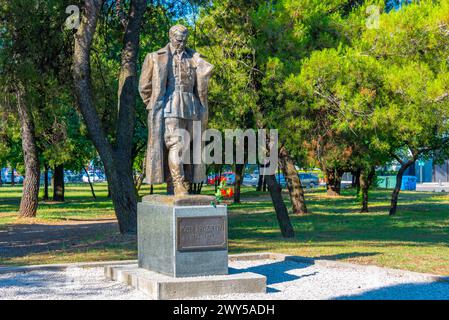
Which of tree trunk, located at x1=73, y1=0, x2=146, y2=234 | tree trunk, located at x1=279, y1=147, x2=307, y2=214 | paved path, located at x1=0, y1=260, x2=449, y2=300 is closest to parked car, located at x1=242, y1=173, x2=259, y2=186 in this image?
tree trunk, located at x1=279, y1=147, x2=307, y2=214

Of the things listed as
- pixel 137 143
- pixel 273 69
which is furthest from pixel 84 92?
pixel 137 143

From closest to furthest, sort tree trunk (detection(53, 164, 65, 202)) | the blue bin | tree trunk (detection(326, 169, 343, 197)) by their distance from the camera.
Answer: tree trunk (detection(53, 164, 65, 202)) < tree trunk (detection(326, 169, 343, 197)) < the blue bin

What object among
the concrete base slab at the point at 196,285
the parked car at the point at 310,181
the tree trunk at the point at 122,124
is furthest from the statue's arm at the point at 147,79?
the parked car at the point at 310,181

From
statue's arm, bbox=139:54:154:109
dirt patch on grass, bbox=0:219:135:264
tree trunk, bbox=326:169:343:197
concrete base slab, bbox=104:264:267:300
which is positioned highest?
statue's arm, bbox=139:54:154:109

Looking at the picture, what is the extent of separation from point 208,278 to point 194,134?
208cm

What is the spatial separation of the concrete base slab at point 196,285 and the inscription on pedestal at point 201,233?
41cm

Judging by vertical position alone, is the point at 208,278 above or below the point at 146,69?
below

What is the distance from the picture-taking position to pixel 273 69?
17578mm

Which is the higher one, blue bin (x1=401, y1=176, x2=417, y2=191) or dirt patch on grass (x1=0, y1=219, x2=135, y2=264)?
blue bin (x1=401, y1=176, x2=417, y2=191)

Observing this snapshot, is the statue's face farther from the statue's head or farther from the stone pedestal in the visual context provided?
the stone pedestal

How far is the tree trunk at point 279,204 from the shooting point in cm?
1842

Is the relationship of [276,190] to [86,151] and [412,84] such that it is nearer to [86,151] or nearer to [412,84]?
[412,84]

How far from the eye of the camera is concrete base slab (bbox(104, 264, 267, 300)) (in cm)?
898
